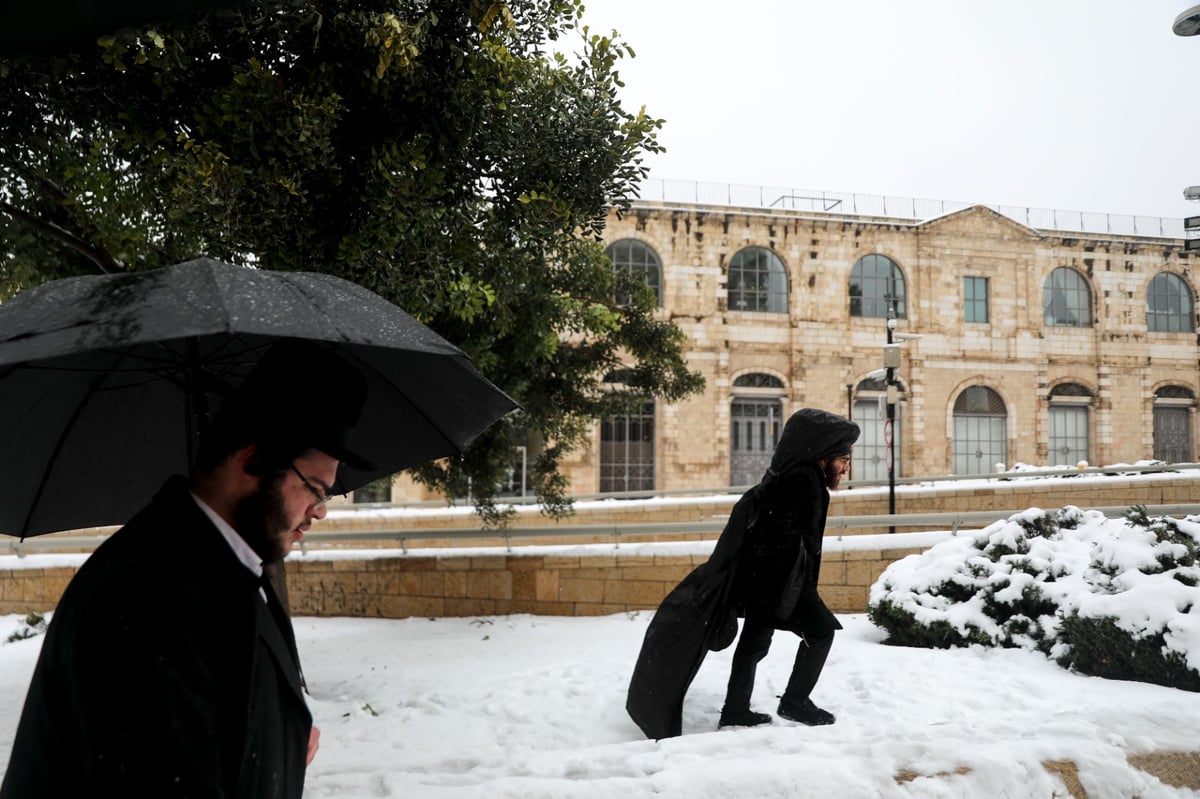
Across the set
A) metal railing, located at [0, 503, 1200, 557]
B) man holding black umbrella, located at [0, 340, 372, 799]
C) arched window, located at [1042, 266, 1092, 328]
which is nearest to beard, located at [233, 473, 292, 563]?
man holding black umbrella, located at [0, 340, 372, 799]

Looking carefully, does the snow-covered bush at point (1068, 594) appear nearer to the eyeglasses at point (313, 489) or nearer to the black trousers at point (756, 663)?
the black trousers at point (756, 663)

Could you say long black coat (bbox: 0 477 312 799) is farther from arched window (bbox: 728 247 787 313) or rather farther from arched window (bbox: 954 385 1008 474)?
arched window (bbox: 954 385 1008 474)

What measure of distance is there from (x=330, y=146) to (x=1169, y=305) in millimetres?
28900

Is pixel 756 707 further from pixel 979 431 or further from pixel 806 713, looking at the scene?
pixel 979 431

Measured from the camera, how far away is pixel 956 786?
305cm

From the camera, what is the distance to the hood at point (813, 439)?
5.00 metres

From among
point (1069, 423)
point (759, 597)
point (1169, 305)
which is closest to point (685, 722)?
point (759, 597)

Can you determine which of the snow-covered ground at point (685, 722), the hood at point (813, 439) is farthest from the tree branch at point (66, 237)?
the hood at point (813, 439)

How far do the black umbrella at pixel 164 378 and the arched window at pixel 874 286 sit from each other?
23.7 m

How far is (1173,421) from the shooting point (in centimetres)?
2666

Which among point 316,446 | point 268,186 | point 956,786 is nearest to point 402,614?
point 268,186

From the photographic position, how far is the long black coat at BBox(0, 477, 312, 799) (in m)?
1.28

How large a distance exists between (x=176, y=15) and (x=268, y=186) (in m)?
4.47

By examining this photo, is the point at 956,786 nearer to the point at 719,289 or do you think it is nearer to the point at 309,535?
the point at 309,535
